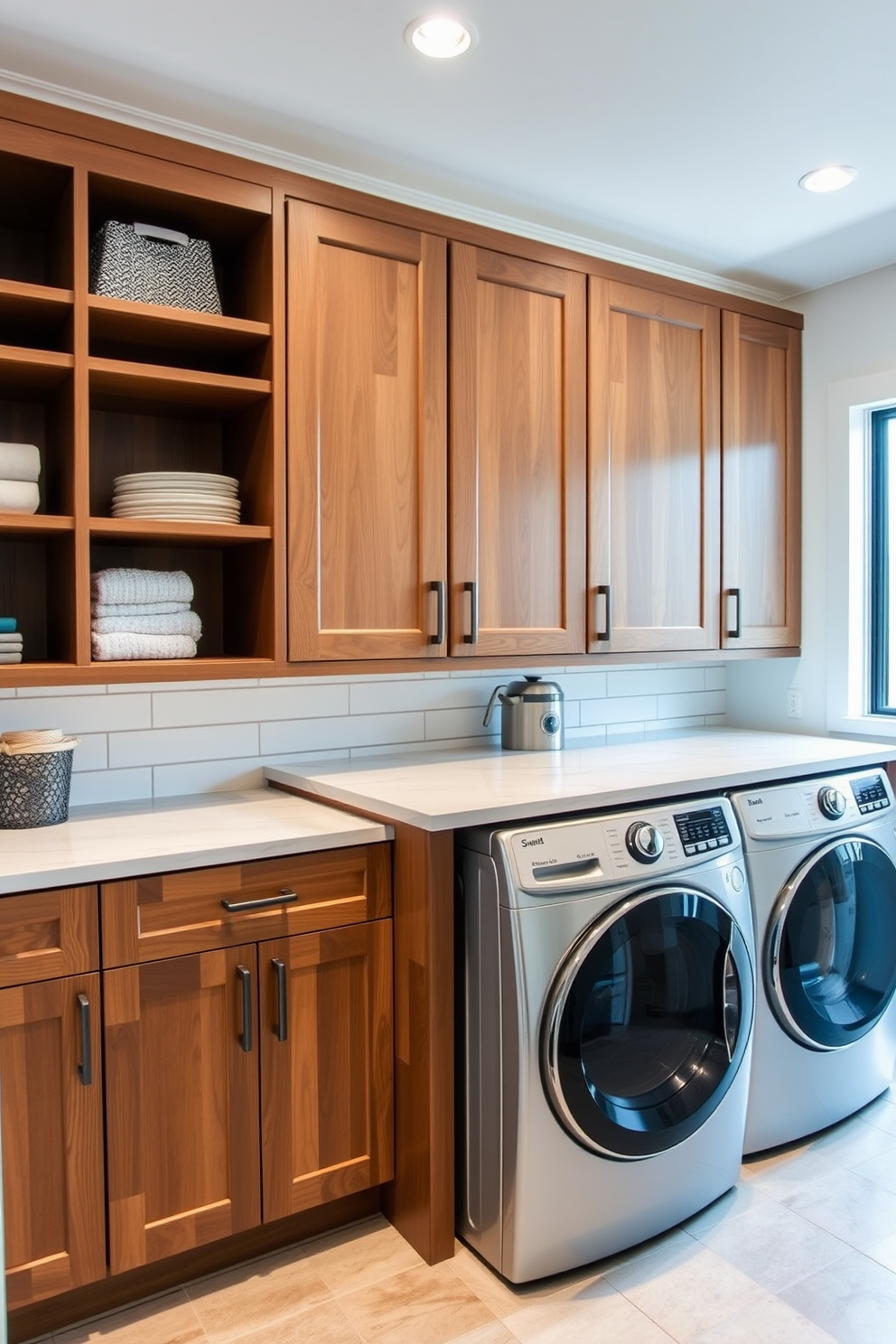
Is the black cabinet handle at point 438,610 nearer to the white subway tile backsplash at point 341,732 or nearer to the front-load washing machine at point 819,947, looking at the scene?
the white subway tile backsplash at point 341,732

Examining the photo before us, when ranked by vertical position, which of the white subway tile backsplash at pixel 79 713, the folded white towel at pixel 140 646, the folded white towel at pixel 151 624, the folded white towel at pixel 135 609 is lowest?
the white subway tile backsplash at pixel 79 713

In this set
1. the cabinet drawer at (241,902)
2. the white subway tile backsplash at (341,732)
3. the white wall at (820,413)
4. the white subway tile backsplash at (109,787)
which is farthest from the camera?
the white wall at (820,413)

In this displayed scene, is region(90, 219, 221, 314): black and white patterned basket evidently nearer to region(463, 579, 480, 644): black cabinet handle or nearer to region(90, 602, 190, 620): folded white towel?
region(90, 602, 190, 620): folded white towel

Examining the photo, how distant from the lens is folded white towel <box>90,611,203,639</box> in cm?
201

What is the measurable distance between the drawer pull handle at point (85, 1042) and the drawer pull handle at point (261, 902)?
0.29 metres

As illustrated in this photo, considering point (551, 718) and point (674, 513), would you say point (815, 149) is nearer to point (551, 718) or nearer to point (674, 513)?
point (674, 513)

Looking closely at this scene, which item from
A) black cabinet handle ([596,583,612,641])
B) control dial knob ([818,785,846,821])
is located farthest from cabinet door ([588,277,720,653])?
control dial knob ([818,785,846,821])

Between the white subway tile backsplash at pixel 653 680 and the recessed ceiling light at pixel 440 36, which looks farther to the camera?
the white subway tile backsplash at pixel 653 680

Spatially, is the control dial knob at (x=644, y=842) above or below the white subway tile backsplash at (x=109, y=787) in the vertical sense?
below

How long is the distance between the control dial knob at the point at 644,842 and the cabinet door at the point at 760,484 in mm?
1123

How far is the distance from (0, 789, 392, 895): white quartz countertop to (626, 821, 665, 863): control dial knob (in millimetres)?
518

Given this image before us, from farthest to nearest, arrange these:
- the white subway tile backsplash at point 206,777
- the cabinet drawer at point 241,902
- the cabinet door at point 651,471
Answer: the cabinet door at point 651,471 < the white subway tile backsplash at point 206,777 < the cabinet drawer at point 241,902

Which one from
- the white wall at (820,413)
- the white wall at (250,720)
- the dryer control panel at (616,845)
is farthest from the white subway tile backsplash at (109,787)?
the white wall at (820,413)

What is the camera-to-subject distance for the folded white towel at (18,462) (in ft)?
6.31
